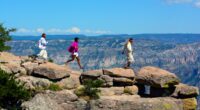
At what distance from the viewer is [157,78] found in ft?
124

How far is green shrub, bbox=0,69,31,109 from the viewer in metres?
31.7

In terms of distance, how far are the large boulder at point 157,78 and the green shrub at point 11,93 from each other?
9.94 m

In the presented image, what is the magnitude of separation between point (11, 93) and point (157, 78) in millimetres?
11908

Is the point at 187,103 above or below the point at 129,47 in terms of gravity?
below

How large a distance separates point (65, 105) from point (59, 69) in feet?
17.9

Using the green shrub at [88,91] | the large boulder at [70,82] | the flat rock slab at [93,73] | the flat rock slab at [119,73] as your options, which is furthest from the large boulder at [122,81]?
the green shrub at [88,91]

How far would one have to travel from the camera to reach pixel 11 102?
106 feet

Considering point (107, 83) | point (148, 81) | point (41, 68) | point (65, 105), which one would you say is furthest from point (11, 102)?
point (148, 81)

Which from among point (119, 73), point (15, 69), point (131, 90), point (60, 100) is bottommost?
point (131, 90)

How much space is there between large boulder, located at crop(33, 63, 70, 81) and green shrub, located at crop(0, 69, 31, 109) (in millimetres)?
4977

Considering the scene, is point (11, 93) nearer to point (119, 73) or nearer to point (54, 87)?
point (54, 87)

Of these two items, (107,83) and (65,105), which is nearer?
(65,105)

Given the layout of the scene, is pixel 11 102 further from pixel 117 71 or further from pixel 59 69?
pixel 117 71

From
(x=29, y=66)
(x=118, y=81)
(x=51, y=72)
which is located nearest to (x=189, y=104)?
(x=118, y=81)
